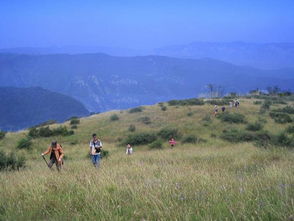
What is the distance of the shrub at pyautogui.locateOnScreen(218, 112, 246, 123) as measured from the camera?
37375 mm

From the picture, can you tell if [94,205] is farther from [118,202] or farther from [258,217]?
[258,217]

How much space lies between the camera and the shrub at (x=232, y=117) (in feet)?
123

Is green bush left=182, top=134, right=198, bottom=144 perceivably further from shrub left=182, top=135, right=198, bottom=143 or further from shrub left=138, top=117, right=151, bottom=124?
shrub left=138, top=117, right=151, bottom=124

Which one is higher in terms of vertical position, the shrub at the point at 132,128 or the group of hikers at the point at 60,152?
the shrub at the point at 132,128

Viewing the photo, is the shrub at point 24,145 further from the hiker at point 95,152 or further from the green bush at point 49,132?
the hiker at point 95,152

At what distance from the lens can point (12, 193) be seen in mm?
5207

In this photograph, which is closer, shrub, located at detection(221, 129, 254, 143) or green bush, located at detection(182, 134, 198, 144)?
shrub, located at detection(221, 129, 254, 143)

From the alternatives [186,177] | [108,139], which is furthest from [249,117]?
[186,177]

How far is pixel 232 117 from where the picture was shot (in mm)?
37781

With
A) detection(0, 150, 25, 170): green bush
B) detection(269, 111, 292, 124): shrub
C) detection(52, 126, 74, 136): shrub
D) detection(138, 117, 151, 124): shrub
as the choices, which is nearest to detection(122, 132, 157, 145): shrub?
detection(138, 117, 151, 124): shrub

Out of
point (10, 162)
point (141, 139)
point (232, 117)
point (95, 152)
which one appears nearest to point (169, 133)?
point (141, 139)

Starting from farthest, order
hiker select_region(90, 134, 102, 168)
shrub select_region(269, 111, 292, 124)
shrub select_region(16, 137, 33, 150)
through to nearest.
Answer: shrub select_region(269, 111, 292, 124)
shrub select_region(16, 137, 33, 150)
hiker select_region(90, 134, 102, 168)

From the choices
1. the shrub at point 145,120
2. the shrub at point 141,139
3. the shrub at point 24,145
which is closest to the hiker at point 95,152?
the shrub at point 141,139

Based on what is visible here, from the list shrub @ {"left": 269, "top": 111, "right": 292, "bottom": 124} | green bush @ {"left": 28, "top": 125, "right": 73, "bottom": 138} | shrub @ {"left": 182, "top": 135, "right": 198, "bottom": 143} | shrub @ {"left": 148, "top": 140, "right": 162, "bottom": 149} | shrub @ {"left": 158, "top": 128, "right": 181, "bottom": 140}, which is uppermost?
shrub @ {"left": 269, "top": 111, "right": 292, "bottom": 124}
